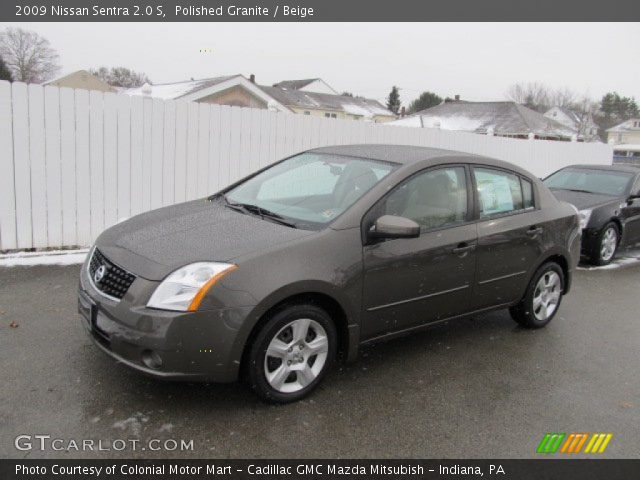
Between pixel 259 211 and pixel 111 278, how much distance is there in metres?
1.17

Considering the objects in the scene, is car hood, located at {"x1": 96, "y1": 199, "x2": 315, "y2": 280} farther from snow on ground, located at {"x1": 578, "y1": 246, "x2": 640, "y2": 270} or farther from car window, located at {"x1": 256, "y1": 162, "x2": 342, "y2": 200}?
snow on ground, located at {"x1": 578, "y1": 246, "x2": 640, "y2": 270}

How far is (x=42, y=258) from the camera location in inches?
246

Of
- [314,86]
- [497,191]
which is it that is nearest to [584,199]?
[497,191]

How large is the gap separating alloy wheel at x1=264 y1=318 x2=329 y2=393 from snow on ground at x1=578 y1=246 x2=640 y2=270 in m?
5.83

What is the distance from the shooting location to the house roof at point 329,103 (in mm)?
50162

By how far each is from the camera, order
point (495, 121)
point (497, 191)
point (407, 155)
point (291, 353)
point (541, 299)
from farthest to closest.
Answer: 1. point (495, 121)
2. point (541, 299)
3. point (497, 191)
4. point (407, 155)
5. point (291, 353)

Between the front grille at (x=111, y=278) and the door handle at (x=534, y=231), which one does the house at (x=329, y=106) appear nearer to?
the door handle at (x=534, y=231)

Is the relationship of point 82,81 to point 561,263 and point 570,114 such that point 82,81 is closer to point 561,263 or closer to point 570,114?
point 561,263

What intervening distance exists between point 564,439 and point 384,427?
43.4 inches

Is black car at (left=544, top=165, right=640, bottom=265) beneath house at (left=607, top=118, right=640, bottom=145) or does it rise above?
beneath

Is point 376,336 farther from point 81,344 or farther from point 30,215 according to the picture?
point 30,215

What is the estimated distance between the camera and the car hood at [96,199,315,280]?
10.3ft

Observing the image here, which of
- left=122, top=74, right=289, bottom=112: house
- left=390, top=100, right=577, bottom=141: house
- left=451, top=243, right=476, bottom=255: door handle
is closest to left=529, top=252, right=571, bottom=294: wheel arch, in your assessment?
left=451, top=243, right=476, bottom=255: door handle

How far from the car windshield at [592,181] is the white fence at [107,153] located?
14.8 feet
